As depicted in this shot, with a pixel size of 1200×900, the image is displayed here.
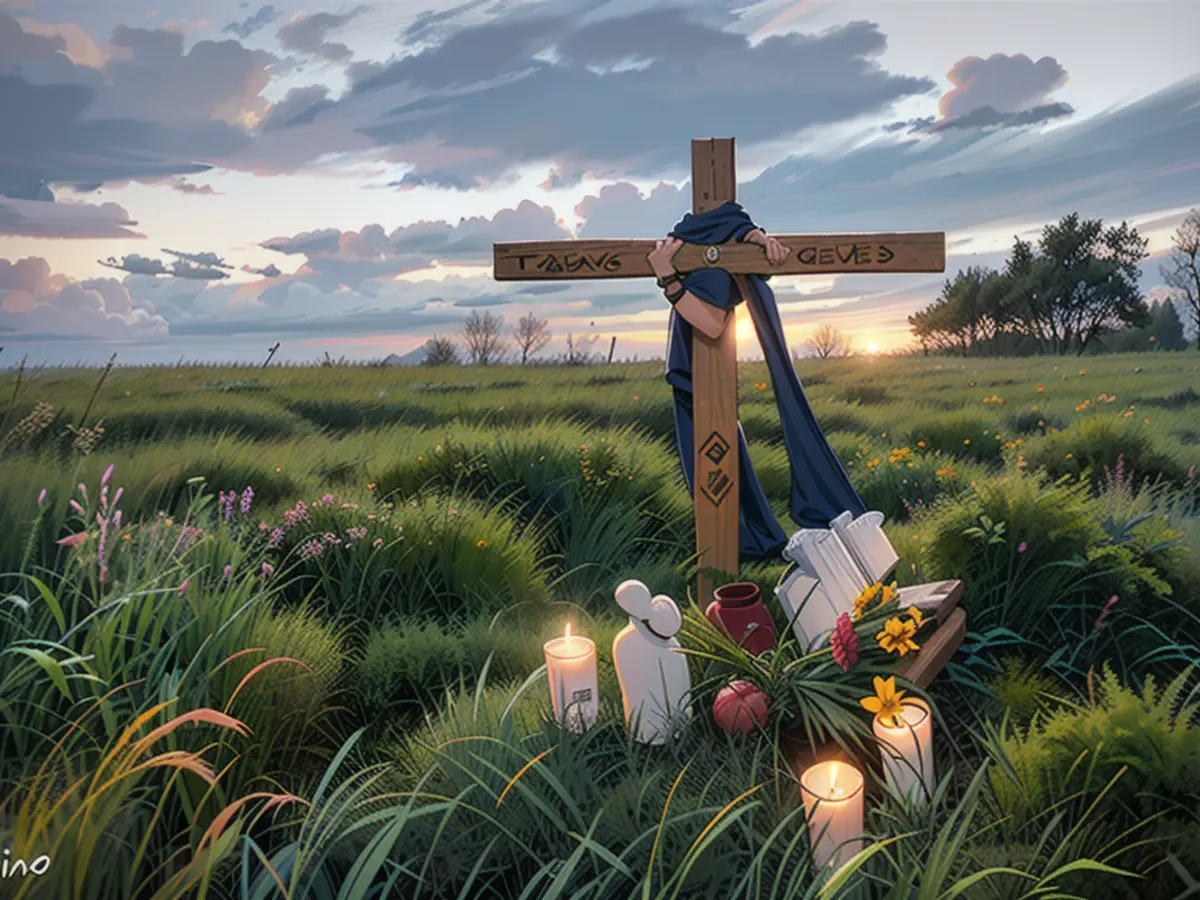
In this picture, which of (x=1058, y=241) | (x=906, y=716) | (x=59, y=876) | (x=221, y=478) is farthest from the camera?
(x=1058, y=241)

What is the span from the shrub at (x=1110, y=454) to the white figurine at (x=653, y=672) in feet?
12.9

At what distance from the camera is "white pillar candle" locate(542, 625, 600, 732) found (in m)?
2.37

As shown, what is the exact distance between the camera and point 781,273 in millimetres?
3414

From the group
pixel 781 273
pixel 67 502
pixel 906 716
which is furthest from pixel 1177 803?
pixel 67 502

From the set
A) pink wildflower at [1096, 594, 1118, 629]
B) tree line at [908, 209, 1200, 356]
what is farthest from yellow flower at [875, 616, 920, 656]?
tree line at [908, 209, 1200, 356]

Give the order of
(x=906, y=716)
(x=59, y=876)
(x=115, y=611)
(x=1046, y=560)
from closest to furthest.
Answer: (x=59, y=876) → (x=906, y=716) → (x=115, y=611) → (x=1046, y=560)

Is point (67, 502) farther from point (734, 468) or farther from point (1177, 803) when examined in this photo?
Result: point (1177, 803)

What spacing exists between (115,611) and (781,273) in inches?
107

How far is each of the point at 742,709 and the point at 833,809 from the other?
58 cm

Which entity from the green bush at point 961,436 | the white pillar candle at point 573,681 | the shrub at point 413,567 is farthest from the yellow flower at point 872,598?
the green bush at point 961,436

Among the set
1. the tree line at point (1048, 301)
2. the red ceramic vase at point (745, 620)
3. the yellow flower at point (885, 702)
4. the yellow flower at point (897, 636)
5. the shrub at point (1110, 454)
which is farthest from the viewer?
the tree line at point (1048, 301)

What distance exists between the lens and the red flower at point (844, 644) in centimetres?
230

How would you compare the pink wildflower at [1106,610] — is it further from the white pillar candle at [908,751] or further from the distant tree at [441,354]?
the distant tree at [441,354]

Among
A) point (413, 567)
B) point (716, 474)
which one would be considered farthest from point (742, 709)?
point (413, 567)
